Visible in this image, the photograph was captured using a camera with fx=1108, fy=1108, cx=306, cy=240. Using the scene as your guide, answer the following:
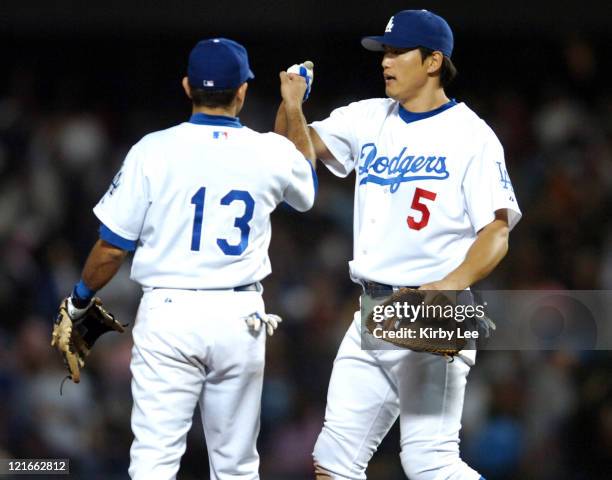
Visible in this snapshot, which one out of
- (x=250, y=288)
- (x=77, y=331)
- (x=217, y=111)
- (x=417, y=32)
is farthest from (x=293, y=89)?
(x=77, y=331)

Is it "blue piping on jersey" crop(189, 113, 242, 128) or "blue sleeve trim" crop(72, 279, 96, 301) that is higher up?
"blue piping on jersey" crop(189, 113, 242, 128)

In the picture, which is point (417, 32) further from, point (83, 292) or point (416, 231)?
point (83, 292)

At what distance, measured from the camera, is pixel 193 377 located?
147 inches

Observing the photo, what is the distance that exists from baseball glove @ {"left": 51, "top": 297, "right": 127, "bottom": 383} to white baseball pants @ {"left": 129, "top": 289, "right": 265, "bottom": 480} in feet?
0.89

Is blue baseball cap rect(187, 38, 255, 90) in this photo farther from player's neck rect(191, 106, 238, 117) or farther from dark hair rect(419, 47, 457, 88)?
dark hair rect(419, 47, 457, 88)

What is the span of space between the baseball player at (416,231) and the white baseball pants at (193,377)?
308 millimetres

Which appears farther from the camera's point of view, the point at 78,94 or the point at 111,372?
the point at 78,94

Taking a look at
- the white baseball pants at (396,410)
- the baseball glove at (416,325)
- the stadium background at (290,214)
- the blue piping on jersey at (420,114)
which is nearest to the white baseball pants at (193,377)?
the white baseball pants at (396,410)

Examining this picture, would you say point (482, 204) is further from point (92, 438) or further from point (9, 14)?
point (9, 14)

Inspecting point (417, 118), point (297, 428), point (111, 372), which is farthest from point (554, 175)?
point (417, 118)

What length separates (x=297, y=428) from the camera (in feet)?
21.5

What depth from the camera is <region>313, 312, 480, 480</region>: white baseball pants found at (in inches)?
147

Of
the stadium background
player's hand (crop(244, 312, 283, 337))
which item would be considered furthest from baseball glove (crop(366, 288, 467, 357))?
the stadium background

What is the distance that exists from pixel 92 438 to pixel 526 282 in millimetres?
2756
